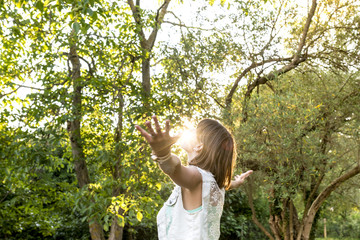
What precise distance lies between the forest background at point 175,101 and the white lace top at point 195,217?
3951 mm

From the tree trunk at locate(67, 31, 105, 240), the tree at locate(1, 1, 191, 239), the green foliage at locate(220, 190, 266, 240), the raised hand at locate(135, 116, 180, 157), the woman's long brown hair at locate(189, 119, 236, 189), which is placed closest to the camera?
the raised hand at locate(135, 116, 180, 157)

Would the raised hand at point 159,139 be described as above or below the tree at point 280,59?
below

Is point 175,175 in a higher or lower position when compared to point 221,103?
lower

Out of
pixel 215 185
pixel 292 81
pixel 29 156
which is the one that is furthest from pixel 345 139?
pixel 215 185

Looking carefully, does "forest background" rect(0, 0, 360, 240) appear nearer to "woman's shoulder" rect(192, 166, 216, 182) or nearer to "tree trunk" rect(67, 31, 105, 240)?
"tree trunk" rect(67, 31, 105, 240)

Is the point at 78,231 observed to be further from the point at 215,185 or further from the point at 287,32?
the point at 215,185

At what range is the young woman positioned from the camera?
6.45 ft

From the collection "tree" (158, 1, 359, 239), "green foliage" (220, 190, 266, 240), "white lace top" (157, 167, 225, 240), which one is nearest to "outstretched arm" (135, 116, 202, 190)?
"white lace top" (157, 167, 225, 240)

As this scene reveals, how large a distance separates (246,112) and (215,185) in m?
5.74

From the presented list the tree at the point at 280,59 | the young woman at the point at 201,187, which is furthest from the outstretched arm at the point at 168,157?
the tree at the point at 280,59

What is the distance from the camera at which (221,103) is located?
849 cm

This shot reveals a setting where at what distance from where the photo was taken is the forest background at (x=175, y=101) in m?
6.69

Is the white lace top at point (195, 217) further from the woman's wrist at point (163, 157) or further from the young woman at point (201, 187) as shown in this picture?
the woman's wrist at point (163, 157)

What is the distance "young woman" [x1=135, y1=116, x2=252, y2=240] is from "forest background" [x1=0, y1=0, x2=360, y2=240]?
3931 mm
